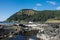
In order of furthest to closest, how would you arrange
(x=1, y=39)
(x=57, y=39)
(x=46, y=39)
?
1. (x=1, y=39)
2. (x=46, y=39)
3. (x=57, y=39)

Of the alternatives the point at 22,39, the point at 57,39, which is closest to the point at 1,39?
the point at 22,39

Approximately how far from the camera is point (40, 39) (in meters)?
47.0

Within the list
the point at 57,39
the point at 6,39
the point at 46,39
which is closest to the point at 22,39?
the point at 6,39

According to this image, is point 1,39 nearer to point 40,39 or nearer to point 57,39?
point 40,39

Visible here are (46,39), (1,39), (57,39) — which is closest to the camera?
(57,39)

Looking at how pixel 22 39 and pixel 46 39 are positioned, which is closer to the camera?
pixel 46 39

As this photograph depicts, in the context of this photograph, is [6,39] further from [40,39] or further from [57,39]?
[57,39]

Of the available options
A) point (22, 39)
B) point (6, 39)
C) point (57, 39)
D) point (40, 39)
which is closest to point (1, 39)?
point (6, 39)

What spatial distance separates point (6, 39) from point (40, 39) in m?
8.35

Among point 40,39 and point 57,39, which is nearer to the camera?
point 57,39

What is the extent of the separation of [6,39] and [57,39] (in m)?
15.7

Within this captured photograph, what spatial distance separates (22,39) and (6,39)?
3.51 meters

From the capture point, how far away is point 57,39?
38875 mm

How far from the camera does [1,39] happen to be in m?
50.8
